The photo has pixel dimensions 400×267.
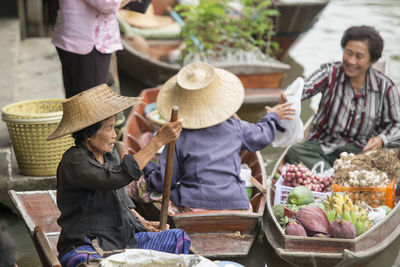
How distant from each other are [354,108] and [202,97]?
1.39 m

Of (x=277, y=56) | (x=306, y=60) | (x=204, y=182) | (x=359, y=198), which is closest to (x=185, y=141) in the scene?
(x=204, y=182)

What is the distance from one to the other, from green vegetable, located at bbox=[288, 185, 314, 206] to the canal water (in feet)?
1.46

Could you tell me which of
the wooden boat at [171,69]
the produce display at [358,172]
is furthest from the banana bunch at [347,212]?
the wooden boat at [171,69]

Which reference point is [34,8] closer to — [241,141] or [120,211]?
[241,141]

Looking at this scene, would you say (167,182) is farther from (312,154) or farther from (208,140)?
(312,154)

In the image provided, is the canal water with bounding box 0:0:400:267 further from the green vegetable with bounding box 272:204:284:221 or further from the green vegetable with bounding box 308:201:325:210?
the green vegetable with bounding box 308:201:325:210

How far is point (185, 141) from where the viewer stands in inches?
145

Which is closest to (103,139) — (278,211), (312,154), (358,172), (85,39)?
(278,211)

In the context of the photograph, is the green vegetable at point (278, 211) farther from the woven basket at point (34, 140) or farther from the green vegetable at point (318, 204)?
the woven basket at point (34, 140)

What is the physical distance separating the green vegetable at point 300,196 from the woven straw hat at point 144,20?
502cm

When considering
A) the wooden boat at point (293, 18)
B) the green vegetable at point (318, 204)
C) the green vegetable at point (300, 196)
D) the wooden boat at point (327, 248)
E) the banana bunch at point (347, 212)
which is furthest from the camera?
the wooden boat at point (293, 18)

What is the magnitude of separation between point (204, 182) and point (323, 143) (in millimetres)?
1374

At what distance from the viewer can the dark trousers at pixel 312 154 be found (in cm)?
442

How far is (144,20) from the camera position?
834 centimetres
